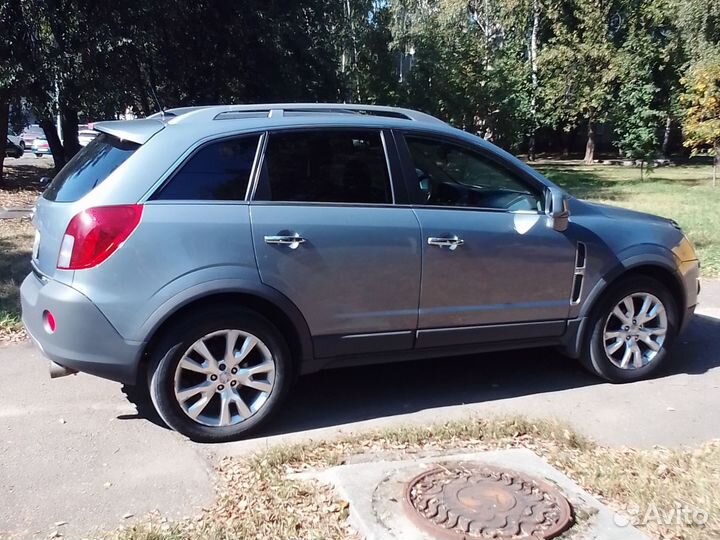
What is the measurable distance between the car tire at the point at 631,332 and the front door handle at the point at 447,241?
1257 millimetres

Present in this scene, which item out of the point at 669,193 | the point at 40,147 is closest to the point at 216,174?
the point at 669,193

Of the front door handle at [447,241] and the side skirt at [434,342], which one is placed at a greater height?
the front door handle at [447,241]

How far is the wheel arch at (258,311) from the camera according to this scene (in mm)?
4242

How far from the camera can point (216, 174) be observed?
14.6ft

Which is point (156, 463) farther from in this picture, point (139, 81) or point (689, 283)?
point (139, 81)

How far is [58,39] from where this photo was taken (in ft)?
47.4

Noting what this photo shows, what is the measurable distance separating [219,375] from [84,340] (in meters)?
0.77

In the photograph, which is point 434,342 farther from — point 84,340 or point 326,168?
point 84,340

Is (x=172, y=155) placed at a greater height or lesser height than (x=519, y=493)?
greater

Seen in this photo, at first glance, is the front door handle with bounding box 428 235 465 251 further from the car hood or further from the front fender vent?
the car hood

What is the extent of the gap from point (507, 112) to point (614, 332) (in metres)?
19.9

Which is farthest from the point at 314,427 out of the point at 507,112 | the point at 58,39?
the point at 507,112

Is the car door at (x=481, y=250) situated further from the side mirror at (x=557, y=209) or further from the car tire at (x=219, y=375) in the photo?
the car tire at (x=219, y=375)

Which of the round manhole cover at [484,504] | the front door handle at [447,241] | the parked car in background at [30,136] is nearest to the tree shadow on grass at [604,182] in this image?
the front door handle at [447,241]
